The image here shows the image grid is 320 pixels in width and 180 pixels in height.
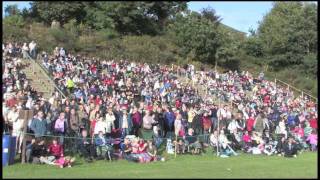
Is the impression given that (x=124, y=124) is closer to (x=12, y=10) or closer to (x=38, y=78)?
(x=38, y=78)

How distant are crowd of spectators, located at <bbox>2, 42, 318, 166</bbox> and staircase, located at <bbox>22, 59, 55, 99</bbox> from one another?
427mm

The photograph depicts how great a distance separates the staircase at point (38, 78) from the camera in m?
27.3

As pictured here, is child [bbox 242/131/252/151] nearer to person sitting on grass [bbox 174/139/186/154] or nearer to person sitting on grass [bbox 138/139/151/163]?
person sitting on grass [bbox 174/139/186/154]

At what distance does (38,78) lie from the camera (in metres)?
29.1

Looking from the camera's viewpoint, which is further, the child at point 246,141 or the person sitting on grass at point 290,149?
the child at point 246,141

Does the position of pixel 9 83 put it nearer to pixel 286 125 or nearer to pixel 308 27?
pixel 286 125

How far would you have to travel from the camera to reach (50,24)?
4581 centimetres

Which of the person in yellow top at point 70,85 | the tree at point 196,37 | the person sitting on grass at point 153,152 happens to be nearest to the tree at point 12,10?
the tree at point 196,37

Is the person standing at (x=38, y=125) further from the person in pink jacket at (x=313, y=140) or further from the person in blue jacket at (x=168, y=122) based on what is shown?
the person in pink jacket at (x=313, y=140)

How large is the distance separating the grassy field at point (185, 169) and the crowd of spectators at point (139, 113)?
906 mm

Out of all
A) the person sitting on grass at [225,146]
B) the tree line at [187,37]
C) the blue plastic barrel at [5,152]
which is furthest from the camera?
the tree line at [187,37]

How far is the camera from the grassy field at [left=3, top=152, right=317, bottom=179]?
14.6m

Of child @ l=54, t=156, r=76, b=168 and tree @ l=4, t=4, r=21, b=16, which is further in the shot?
tree @ l=4, t=4, r=21, b=16

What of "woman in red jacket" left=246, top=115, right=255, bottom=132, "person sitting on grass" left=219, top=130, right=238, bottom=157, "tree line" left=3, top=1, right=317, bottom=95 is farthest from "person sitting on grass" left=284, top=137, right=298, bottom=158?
"tree line" left=3, top=1, right=317, bottom=95
